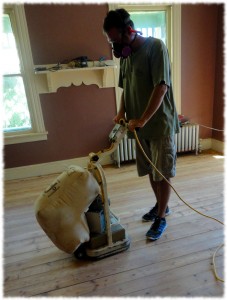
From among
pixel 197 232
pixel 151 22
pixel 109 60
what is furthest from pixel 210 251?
pixel 151 22

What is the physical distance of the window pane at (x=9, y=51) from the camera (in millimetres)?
2461

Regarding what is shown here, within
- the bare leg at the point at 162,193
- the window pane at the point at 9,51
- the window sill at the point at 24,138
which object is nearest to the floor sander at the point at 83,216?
the bare leg at the point at 162,193

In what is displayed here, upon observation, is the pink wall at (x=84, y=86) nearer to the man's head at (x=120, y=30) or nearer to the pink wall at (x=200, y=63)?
the pink wall at (x=200, y=63)

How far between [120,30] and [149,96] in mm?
409

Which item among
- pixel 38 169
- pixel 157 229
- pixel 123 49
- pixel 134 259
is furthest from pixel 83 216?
pixel 38 169

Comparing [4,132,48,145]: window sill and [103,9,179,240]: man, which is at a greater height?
[103,9,179,240]: man

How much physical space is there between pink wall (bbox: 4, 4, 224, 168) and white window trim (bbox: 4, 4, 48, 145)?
56mm

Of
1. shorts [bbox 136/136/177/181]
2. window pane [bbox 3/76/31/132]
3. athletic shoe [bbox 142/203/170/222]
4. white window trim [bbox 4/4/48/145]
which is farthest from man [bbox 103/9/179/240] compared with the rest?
window pane [bbox 3/76/31/132]

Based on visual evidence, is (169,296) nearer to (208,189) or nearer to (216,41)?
(208,189)

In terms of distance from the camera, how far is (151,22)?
283 centimetres

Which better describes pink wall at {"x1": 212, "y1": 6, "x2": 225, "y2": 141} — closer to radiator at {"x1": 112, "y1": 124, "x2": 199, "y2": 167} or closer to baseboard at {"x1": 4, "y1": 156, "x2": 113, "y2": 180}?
radiator at {"x1": 112, "y1": 124, "x2": 199, "y2": 167}

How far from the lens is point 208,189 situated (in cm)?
222

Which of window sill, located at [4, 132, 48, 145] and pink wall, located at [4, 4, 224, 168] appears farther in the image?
window sill, located at [4, 132, 48, 145]

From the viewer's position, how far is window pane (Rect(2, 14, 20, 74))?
96.9 inches
